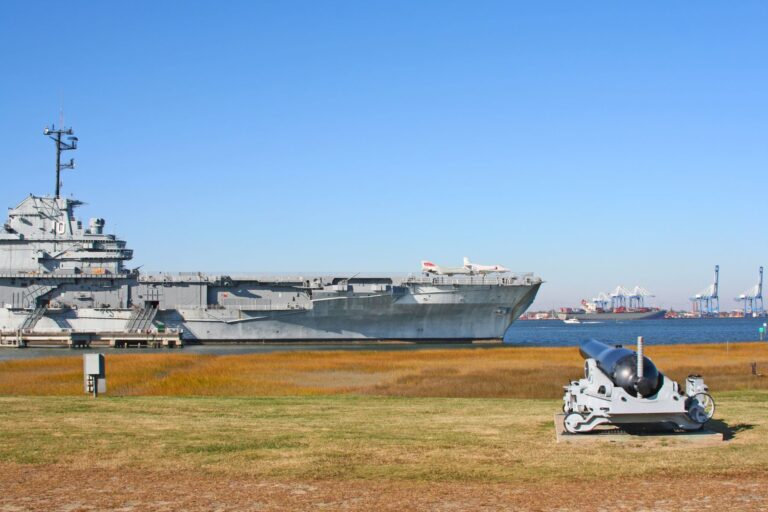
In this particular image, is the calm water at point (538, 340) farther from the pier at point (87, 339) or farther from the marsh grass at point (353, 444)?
the marsh grass at point (353, 444)

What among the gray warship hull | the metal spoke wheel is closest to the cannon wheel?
the metal spoke wheel

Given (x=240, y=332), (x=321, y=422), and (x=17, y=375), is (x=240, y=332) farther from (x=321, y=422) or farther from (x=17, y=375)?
(x=321, y=422)

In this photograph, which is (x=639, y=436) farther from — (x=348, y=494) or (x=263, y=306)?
(x=263, y=306)

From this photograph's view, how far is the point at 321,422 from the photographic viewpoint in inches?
462

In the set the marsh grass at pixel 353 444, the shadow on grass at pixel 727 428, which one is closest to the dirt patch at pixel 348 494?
the marsh grass at pixel 353 444

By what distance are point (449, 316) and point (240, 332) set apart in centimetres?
1291

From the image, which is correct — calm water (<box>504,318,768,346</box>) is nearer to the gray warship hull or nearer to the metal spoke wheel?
the gray warship hull

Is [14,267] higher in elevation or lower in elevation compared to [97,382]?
higher

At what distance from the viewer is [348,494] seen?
23.7 feet

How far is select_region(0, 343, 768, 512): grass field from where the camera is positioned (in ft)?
23.0

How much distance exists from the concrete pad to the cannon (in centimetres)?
10

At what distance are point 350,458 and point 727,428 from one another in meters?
4.99

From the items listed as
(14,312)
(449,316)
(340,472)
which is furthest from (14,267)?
(340,472)

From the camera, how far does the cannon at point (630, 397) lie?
9336 mm
